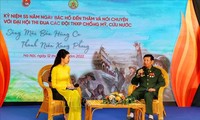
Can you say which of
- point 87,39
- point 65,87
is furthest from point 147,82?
point 87,39

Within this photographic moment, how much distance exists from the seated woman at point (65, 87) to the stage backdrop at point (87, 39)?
1577mm

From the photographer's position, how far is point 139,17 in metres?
7.58

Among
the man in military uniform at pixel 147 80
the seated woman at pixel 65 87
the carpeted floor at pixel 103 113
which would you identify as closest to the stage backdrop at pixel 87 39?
the carpeted floor at pixel 103 113

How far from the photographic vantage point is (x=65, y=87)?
19.2 ft

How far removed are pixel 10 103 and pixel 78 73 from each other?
1.39m

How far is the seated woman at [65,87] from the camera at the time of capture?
561cm

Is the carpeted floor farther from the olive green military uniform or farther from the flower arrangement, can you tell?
the flower arrangement

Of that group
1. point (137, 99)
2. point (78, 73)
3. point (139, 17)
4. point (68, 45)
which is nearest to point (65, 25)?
point (68, 45)

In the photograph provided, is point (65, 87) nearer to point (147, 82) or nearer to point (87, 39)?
point (147, 82)

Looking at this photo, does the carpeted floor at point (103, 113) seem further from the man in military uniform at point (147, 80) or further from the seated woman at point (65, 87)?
the seated woman at point (65, 87)

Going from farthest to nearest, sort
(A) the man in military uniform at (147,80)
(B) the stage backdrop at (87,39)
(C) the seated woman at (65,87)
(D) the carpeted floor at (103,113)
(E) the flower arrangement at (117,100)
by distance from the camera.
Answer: (B) the stage backdrop at (87,39) → (D) the carpeted floor at (103,113) → (A) the man in military uniform at (147,80) → (C) the seated woman at (65,87) → (E) the flower arrangement at (117,100)

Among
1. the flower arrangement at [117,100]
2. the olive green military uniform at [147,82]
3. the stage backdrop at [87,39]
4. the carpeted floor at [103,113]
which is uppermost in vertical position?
the stage backdrop at [87,39]

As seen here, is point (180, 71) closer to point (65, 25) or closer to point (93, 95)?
point (93, 95)

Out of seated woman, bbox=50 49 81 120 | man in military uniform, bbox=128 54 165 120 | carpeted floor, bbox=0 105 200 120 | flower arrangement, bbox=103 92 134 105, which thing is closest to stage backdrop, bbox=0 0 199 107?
carpeted floor, bbox=0 105 200 120
